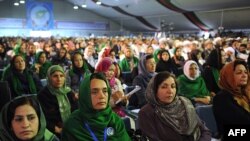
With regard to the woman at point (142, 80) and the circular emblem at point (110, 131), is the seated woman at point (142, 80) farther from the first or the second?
the circular emblem at point (110, 131)

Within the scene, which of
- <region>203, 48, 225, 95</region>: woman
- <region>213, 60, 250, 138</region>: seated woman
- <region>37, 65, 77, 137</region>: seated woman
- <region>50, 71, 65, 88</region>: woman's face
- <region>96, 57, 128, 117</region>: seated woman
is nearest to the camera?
<region>213, 60, 250, 138</region>: seated woman

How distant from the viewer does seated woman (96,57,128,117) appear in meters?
3.33

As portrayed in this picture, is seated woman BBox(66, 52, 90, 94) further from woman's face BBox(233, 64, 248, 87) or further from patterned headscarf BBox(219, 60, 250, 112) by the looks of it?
woman's face BBox(233, 64, 248, 87)

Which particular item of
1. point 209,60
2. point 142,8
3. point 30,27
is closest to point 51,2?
point 30,27

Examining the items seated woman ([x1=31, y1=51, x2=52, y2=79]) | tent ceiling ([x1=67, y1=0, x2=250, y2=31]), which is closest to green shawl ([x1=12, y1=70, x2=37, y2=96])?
seated woman ([x1=31, y1=51, x2=52, y2=79])

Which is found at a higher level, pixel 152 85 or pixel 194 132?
pixel 152 85

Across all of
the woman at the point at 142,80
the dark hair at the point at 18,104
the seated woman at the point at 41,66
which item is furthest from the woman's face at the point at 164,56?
the dark hair at the point at 18,104

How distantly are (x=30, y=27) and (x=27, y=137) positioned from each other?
22.8 meters

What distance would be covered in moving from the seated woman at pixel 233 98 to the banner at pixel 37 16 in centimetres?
2163

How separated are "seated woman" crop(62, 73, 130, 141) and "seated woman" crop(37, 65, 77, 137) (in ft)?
3.01

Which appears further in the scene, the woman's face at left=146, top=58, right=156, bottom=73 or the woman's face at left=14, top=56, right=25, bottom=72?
the woman's face at left=14, top=56, right=25, bottom=72

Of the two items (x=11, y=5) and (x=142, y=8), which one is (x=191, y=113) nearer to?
(x=142, y=8)

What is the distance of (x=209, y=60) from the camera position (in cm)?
518

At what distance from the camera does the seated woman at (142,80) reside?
3.98 metres
